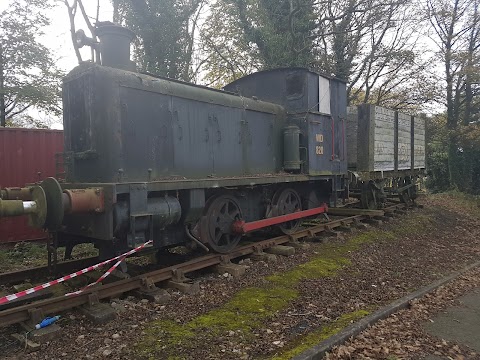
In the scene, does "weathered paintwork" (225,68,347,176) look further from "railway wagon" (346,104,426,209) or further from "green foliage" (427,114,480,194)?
"green foliage" (427,114,480,194)

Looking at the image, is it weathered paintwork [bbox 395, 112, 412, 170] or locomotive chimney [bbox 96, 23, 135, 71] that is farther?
weathered paintwork [bbox 395, 112, 412, 170]

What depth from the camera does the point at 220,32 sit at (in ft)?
71.7

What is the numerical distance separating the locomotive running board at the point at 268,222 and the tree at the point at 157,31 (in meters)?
9.48

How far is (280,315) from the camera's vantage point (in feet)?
14.9

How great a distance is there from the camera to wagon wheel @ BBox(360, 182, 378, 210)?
12.2 meters

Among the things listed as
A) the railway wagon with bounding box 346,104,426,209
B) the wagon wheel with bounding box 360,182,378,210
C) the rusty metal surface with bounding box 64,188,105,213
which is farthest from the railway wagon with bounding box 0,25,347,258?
the wagon wheel with bounding box 360,182,378,210

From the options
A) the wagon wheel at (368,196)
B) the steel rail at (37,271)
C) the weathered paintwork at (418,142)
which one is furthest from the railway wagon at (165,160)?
the weathered paintwork at (418,142)

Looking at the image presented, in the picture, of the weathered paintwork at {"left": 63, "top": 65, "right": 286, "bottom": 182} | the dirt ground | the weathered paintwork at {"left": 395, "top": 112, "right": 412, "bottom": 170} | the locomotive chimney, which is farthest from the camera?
the weathered paintwork at {"left": 395, "top": 112, "right": 412, "bottom": 170}

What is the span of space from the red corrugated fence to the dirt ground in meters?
4.98

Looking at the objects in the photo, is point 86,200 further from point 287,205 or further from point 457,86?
point 457,86

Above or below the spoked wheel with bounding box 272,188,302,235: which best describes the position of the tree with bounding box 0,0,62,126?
above

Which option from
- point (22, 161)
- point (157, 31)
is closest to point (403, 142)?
point (157, 31)

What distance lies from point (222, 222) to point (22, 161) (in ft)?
16.6

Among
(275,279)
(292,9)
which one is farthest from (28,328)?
(292,9)
